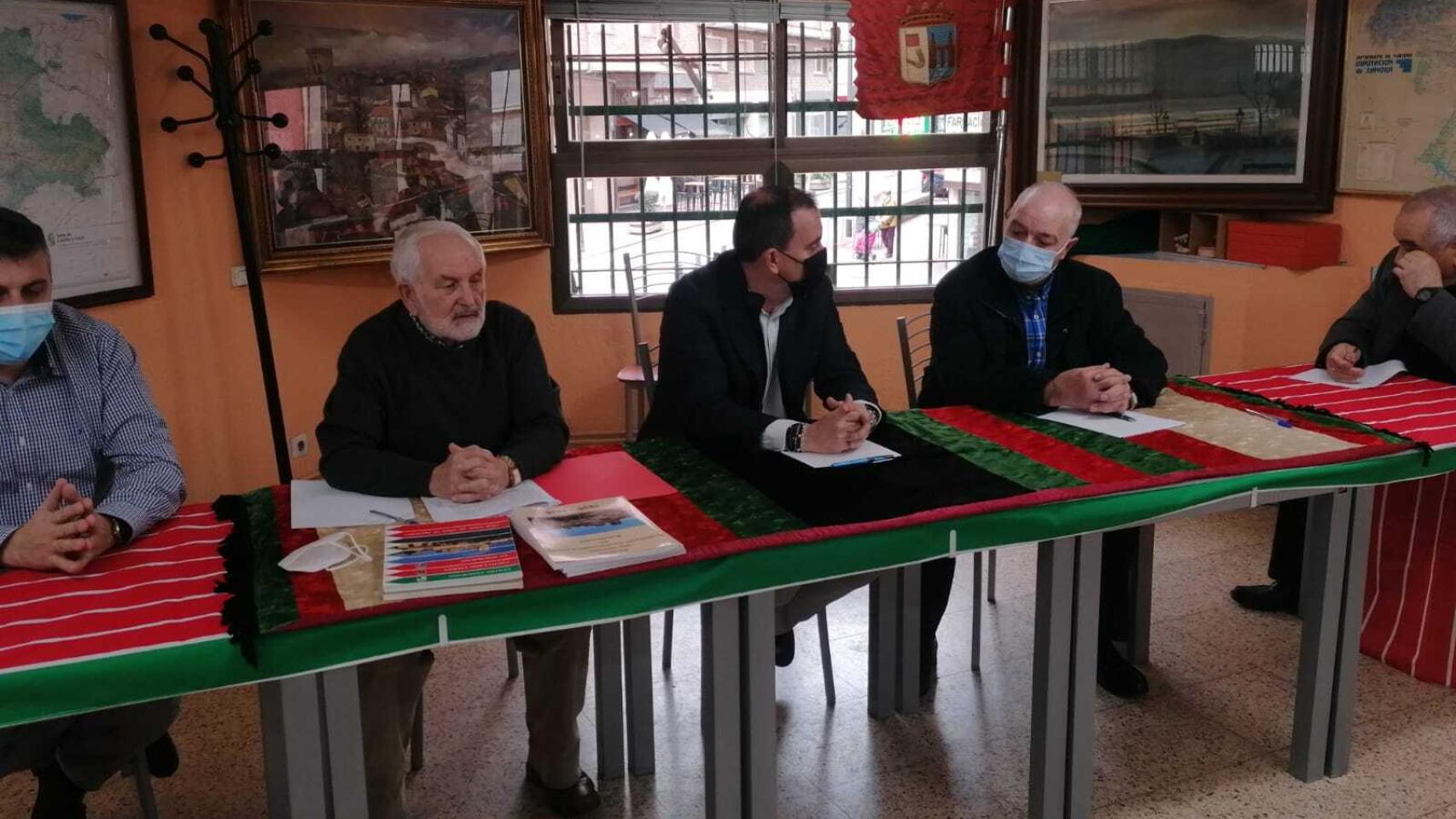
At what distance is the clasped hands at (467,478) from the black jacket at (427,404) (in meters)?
0.03

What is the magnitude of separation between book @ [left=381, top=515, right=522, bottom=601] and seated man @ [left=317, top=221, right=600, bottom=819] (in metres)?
0.18

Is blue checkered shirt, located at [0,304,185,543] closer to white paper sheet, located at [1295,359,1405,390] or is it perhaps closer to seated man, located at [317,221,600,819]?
seated man, located at [317,221,600,819]

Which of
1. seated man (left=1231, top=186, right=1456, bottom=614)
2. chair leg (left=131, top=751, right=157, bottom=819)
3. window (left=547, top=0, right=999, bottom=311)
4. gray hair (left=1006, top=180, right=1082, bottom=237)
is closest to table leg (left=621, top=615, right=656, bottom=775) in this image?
chair leg (left=131, top=751, right=157, bottom=819)

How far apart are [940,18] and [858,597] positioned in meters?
2.62

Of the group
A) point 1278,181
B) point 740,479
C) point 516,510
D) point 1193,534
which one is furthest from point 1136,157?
point 516,510

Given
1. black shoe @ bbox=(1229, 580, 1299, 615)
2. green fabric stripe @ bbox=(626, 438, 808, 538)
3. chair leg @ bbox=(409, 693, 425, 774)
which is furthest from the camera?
black shoe @ bbox=(1229, 580, 1299, 615)

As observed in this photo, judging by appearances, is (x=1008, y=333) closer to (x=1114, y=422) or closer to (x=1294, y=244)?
(x=1114, y=422)

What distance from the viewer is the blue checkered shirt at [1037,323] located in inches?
110

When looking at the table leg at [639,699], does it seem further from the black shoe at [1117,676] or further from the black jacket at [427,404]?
the black shoe at [1117,676]

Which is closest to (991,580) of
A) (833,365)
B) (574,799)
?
(833,365)

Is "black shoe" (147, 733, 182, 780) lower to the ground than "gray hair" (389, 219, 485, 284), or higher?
lower

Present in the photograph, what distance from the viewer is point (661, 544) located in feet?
5.75

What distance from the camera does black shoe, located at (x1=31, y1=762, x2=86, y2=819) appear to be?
199cm

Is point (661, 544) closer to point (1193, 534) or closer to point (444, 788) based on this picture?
point (444, 788)
